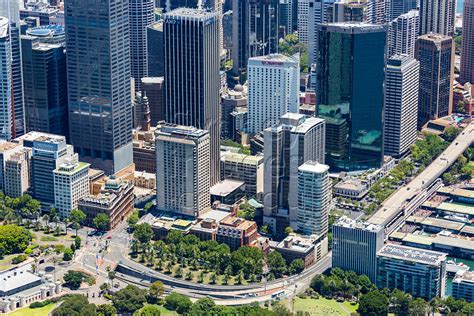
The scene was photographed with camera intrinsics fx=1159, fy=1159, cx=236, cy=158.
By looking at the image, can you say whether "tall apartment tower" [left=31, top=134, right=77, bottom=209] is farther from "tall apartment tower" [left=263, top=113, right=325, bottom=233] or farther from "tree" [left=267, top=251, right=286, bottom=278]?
"tree" [left=267, top=251, right=286, bottom=278]

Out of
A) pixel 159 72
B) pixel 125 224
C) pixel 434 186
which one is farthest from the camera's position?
pixel 159 72

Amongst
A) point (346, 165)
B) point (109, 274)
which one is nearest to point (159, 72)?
point (346, 165)

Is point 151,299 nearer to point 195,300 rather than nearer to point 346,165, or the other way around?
point 195,300

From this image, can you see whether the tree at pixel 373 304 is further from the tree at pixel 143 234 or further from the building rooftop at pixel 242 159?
the building rooftop at pixel 242 159

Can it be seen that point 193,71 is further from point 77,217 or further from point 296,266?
point 296,266

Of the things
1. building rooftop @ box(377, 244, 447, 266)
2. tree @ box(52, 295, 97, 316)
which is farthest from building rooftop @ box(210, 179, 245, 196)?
tree @ box(52, 295, 97, 316)

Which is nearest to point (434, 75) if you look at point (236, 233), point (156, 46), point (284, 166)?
point (156, 46)

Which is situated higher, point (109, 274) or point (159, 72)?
point (159, 72)
